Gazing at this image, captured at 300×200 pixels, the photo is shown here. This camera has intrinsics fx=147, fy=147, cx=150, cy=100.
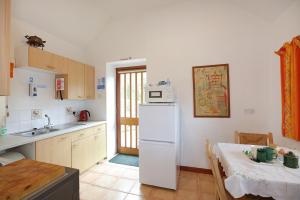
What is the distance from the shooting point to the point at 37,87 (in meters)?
2.48

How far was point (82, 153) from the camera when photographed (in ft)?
8.50

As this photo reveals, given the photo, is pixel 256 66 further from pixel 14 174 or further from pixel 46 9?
pixel 46 9

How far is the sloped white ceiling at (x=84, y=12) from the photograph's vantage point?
7.11 feet

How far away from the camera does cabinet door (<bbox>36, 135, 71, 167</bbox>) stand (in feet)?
6.34

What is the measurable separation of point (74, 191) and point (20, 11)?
8.98 feet

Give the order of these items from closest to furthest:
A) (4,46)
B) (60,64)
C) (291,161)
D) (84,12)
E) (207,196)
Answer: (4,46) < (291,161) < (207,196) < (60,64) < (84,12)

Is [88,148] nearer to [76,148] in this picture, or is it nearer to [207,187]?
[76,148]

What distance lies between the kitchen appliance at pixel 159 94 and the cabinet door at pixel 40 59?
5.23ft

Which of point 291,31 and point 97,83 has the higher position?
point 291,31

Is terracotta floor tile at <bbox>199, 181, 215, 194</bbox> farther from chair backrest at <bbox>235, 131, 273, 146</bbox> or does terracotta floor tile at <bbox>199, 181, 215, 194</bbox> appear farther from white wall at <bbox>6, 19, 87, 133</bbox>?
white wall at <bbox>6, 19, 87, 133</bbox>

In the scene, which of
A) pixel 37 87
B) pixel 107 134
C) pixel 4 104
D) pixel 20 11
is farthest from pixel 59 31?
pixel 107 134

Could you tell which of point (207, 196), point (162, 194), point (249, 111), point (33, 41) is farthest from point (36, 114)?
point (249, 111)

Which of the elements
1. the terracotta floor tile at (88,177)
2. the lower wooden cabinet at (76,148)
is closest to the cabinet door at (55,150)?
the lower wooden cabinet at (76,148)

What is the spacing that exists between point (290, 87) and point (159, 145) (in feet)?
5.94
